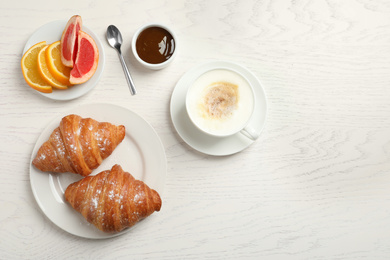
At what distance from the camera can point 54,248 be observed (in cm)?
153

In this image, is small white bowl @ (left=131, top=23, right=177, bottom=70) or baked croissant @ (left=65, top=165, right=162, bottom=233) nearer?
baked croissant @ (left=65, top=165, right=162, bottom=233)

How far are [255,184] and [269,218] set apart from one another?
0.51ft

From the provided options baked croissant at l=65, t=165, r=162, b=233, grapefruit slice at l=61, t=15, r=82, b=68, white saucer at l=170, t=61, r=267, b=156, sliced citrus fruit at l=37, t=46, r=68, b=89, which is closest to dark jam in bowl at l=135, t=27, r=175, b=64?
white saucer at l=170, t=61, r=267, b=156

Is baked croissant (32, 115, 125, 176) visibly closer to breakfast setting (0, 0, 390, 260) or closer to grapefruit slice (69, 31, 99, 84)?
breakfast setting (0, 0, 390, 260)

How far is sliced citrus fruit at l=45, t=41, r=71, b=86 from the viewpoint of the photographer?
1485 millimetres

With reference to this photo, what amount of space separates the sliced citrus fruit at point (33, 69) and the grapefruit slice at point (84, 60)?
0.13 meters

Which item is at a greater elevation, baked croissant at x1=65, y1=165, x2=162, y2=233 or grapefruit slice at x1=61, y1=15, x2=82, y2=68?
grapefruit slice at x1=61, y1=15, x2=82, y2=68

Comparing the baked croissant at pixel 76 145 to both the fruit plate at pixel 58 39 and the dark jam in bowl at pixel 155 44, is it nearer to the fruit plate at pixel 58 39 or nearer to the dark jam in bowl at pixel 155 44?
the fruit plate at pixel 58 39

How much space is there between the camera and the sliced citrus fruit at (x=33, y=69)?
150 centimetres

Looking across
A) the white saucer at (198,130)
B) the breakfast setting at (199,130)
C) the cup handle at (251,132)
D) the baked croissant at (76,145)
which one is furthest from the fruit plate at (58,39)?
the cup handle at (251,132)

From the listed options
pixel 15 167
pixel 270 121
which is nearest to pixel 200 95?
pixel 270 121

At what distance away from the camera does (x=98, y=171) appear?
1.54m

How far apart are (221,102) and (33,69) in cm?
79

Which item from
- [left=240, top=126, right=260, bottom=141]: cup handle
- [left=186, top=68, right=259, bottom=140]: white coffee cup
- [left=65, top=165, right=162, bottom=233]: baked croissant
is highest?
[left=186, top=68, right=259, bottom=140]: white coffee cup
